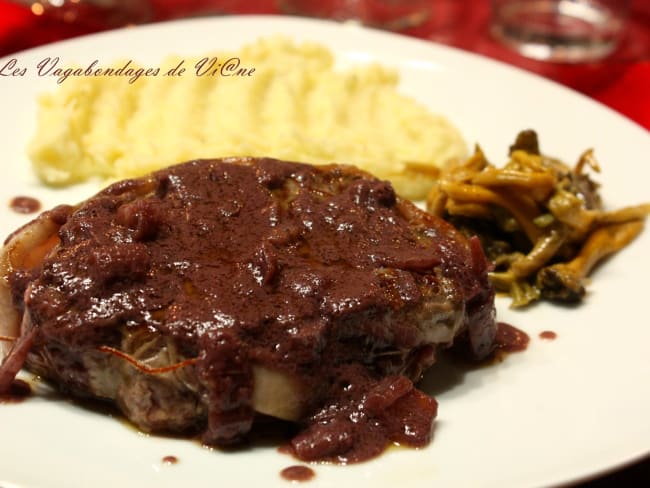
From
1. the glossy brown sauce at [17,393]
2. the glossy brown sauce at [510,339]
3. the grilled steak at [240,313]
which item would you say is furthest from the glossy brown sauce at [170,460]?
the glossy brown sauce at [510,339]

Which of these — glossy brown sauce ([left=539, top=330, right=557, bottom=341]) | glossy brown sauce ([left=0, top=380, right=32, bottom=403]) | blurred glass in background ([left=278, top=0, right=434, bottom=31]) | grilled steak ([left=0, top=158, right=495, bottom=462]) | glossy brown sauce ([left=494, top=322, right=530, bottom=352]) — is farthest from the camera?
blurred glass in background ([left=278, top=0, right=434, bottom=31])

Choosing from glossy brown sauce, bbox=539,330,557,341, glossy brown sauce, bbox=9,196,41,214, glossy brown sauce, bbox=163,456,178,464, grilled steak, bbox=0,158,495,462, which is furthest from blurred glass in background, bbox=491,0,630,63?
glossy brown sauce, bbox=163,456,178,464

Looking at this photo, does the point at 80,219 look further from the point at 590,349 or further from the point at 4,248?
the point at 590,349

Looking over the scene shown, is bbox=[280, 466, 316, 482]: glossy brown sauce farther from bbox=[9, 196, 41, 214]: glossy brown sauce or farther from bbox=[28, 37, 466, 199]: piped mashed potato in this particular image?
bbox=[9, 196, 41, 214]: glossy brown sauce

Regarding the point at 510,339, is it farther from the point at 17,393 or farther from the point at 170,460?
the point at 17,393

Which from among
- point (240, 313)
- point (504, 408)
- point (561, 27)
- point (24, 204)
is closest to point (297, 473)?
point (240, 313)

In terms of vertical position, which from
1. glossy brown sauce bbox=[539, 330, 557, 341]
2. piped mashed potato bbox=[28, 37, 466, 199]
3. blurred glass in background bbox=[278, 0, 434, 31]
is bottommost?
blurred glass in background bbox=[278, 0, 434, 31]

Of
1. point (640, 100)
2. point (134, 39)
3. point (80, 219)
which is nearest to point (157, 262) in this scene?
point (80, 219)
